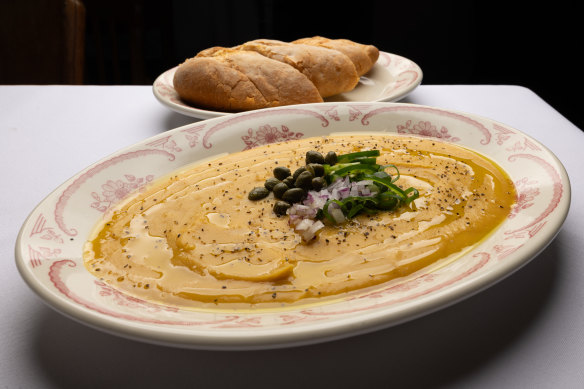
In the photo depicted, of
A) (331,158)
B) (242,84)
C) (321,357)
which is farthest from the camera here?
(242,84)

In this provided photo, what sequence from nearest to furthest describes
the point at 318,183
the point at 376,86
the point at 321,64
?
the point at 318,183, the point at 321,64, the point at 376,86

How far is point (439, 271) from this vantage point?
135 cm

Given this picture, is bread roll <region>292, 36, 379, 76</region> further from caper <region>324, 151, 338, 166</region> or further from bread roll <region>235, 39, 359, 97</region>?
caper <region>324, 151, 338, 166</region>

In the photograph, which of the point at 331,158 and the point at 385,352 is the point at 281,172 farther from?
the point at 385,352

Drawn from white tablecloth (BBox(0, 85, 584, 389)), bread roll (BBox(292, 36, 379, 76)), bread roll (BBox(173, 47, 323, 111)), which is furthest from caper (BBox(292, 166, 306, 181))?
bread roll (BBox(292, 36, 379, 76))

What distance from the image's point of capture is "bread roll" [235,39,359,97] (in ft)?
9.68

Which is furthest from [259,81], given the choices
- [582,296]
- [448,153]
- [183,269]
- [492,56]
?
[492,56]

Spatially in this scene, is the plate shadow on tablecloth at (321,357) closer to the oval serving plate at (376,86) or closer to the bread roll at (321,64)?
the oval serving plate at (376,86)

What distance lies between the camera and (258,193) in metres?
1.78

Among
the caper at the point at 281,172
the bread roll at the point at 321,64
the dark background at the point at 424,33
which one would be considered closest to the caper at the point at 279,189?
the caper at the point at 281,172

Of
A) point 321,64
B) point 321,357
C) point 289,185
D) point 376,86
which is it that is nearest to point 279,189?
point 289,185

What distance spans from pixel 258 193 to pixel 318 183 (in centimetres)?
20

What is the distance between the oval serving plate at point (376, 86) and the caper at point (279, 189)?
853 millimetres

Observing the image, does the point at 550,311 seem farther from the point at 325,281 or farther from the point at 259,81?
the point at 259,81
